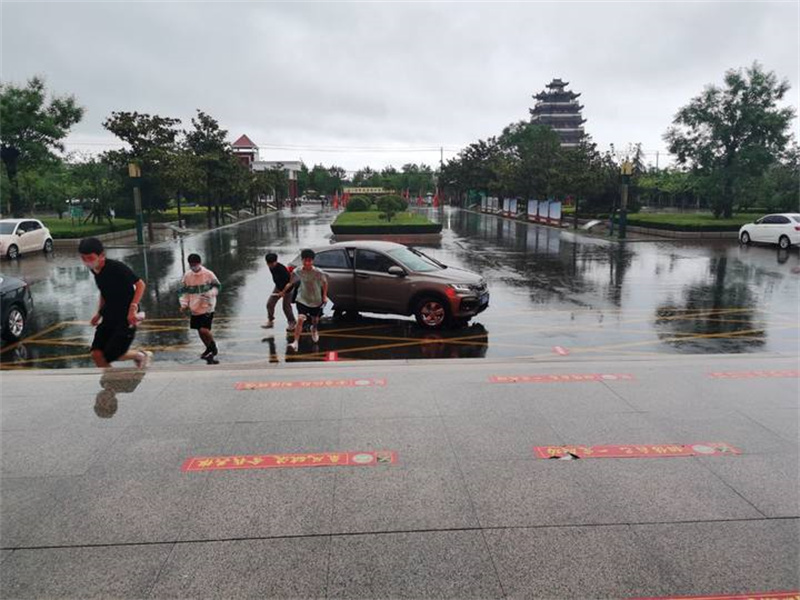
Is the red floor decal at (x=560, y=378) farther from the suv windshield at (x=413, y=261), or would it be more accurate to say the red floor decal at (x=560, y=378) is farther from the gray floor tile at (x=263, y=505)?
the suv windshield at (x=413, y=261)

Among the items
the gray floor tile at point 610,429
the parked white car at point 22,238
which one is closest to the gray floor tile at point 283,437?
the gray floor tile at point 610,429

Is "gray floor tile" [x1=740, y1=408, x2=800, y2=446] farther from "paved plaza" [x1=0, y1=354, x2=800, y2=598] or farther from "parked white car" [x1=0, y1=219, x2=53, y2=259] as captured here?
"parked white car" [x1=0, y1=219, x2=53, y2=259]

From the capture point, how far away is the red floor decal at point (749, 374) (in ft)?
24.2

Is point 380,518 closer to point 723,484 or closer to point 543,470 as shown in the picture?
point 543,470

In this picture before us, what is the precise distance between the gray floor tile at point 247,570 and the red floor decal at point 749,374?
231 inches

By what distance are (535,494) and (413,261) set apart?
A: 7.25 meters

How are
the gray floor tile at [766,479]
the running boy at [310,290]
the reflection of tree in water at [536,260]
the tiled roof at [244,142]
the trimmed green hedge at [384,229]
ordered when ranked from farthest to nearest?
the tiled roof at [244,142] → the trimmed green hedge at [384,229] → the reflection of tree in water at [536,260] → the running boy at [310,290] → the gray floor tile at [766,479]

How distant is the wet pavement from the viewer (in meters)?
9.50

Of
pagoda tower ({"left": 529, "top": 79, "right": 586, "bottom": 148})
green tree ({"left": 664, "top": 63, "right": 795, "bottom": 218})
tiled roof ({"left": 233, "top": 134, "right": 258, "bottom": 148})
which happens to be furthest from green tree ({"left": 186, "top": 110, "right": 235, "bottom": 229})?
pagoda tower ({"left": 529, "top": 79, "right": 586, "bottom": 148})

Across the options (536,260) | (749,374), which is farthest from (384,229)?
(749,374)

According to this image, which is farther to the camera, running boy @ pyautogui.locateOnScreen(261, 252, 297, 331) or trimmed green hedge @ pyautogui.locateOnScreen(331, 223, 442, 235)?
trimmed green hedge @ pyautogui.locateOnScreen(331, 223, 442, 235)

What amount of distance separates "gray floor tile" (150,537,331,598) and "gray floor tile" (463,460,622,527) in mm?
1200

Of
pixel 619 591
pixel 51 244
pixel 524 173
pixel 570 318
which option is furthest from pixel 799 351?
pixel 524 173

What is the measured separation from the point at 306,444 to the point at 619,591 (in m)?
2.85
